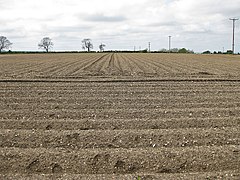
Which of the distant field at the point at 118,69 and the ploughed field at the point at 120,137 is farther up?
the distant field at the point at 118,69

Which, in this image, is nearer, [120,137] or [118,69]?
[120,137]

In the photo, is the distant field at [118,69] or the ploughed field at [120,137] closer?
the ploughed field at [120,137]

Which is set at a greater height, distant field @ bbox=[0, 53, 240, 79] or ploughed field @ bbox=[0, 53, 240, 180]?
distant field @ bbox=[0, 53, 240, 79]

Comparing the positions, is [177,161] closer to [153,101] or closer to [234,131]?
[234,131]

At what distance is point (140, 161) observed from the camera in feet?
16.5

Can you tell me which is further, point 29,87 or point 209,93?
point 29,87

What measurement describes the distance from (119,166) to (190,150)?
4.89 ft

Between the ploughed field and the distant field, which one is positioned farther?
the distant field

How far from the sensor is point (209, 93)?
37.9 ft

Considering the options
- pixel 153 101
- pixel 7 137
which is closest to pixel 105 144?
pixel 7 137

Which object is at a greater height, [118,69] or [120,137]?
[118,69]

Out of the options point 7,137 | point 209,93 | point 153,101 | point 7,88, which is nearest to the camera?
point 7,137

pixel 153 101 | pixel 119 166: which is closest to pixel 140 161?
pixel 119 166

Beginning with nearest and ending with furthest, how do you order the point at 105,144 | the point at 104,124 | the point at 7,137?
the point at 105,144 < the point at 7,137 < the point at 104,124
